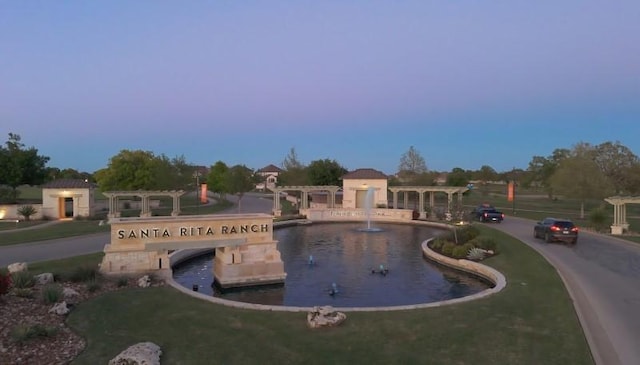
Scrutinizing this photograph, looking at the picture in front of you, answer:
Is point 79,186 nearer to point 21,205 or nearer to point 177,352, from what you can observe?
point 21,205

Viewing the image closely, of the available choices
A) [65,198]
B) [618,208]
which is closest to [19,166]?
[65,198]

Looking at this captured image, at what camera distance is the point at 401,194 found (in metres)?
72.1

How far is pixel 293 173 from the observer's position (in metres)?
68.2

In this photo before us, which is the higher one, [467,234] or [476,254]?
[467,234]

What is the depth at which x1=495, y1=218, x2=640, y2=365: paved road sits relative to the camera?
997 centimetres

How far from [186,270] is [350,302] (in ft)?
31.3

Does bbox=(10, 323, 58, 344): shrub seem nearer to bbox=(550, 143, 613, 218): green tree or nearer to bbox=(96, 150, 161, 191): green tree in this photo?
Result: bbox=(550, 143, 613, 218): green tree

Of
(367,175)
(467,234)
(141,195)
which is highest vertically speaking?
(367,175)

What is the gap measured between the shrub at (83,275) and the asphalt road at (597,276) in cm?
609

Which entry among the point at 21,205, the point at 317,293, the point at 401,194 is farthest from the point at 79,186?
the point at 401,194

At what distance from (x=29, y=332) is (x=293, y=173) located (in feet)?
193

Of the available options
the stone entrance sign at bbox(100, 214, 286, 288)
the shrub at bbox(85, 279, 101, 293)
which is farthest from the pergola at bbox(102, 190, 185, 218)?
the shrub at bbox(85, 279, 101, 293)

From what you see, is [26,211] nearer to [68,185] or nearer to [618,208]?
[68,185]

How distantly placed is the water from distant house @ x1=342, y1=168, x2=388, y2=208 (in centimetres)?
1987
